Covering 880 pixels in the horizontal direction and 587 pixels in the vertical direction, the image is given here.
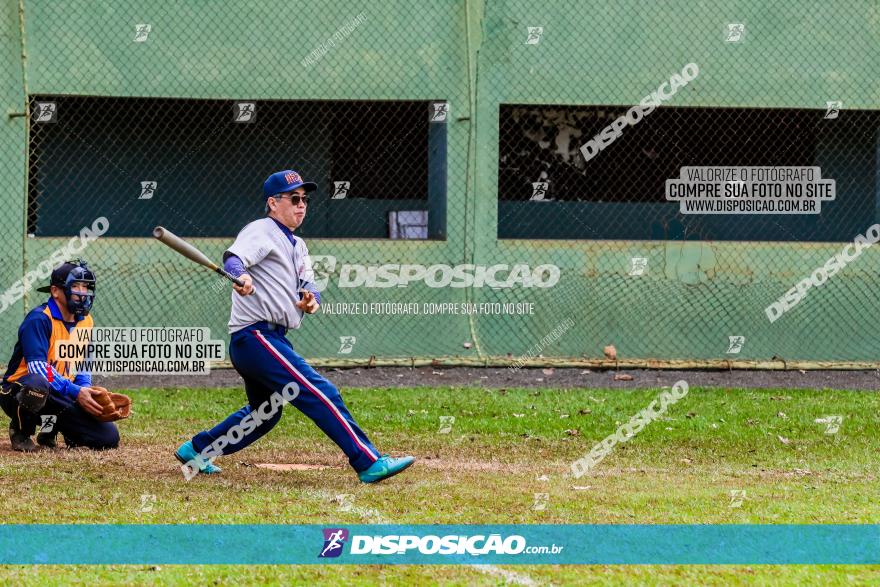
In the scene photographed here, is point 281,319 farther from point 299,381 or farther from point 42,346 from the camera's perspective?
point 42,346

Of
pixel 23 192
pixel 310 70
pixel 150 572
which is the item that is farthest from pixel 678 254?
pixel 150 572

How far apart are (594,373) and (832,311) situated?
3271 mm

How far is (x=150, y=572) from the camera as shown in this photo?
5.24m

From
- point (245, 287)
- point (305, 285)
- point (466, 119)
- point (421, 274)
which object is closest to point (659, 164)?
point (466, 119)

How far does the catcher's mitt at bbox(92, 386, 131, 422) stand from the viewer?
862cm

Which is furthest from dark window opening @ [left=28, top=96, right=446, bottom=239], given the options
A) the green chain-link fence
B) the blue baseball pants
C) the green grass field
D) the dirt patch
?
the blue baseball pants

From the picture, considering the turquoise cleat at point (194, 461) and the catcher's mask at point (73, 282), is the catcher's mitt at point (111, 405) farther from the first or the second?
the turquoise cleat at point (194, 461)

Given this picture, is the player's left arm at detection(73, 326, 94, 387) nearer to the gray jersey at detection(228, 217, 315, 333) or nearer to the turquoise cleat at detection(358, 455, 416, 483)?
the gray jersey at detection(228, 217, 315, 333)

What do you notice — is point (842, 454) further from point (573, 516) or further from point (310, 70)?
point (310, 70)

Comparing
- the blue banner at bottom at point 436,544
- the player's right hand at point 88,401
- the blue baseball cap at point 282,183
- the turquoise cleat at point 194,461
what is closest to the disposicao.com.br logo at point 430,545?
the blue banner at bottom at point 436,544

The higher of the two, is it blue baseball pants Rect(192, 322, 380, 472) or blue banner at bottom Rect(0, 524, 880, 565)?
blue baseball pants Rect(192, 322, 380, 472)

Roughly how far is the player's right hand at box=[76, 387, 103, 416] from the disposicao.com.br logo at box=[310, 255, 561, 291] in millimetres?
6114

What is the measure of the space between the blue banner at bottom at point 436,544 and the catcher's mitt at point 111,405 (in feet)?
8.40

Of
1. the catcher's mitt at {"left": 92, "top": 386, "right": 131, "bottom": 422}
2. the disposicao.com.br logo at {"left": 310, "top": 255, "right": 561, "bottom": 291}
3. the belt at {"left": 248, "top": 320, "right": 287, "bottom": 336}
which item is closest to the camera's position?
the belt at {"left": 248, "top": 320, "right": 287, "bottom": 336}
